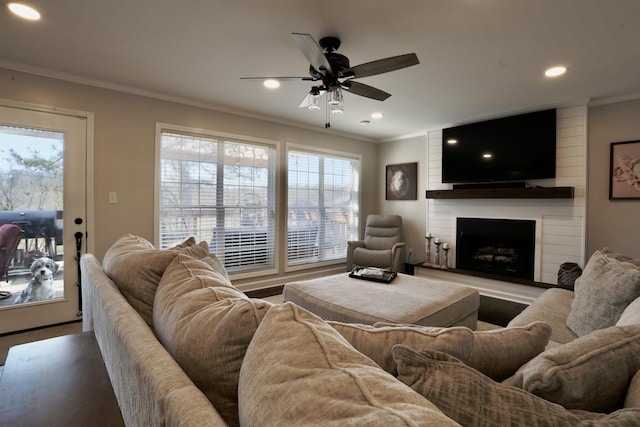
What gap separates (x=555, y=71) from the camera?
2811 mm

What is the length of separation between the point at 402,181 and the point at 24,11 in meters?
4.89

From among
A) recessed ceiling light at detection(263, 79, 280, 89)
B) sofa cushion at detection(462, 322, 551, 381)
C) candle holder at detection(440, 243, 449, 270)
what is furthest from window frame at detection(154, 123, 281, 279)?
sofa cushion at detection(462, 322, 551, 381)

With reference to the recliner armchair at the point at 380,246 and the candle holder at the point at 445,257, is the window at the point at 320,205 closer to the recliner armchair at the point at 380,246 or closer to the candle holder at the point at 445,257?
the recliner armchair at the point at 380,246

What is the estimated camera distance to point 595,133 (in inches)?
141

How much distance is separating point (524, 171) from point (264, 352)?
4369mm

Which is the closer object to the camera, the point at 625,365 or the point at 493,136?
the point at 625,365

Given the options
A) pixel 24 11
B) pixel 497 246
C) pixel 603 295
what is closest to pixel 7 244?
pixel 24 11

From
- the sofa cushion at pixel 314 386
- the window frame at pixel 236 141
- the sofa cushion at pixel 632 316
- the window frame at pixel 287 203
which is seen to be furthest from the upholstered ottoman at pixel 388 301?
the window frame at pixel 287 203

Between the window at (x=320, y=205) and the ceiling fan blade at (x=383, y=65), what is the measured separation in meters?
2.54

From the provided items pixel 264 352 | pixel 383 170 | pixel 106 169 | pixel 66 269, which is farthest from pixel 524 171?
pixel 66 269

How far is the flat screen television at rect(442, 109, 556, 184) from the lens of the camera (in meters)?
3.78

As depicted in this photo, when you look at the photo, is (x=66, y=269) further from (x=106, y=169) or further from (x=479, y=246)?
(x=479, y=246)

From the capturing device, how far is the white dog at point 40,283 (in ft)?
9.46

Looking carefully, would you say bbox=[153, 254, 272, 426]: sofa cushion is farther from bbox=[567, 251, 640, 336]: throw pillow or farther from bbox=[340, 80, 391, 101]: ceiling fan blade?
bbox=[340, 80, 391, 101]: ceiling fan blade
